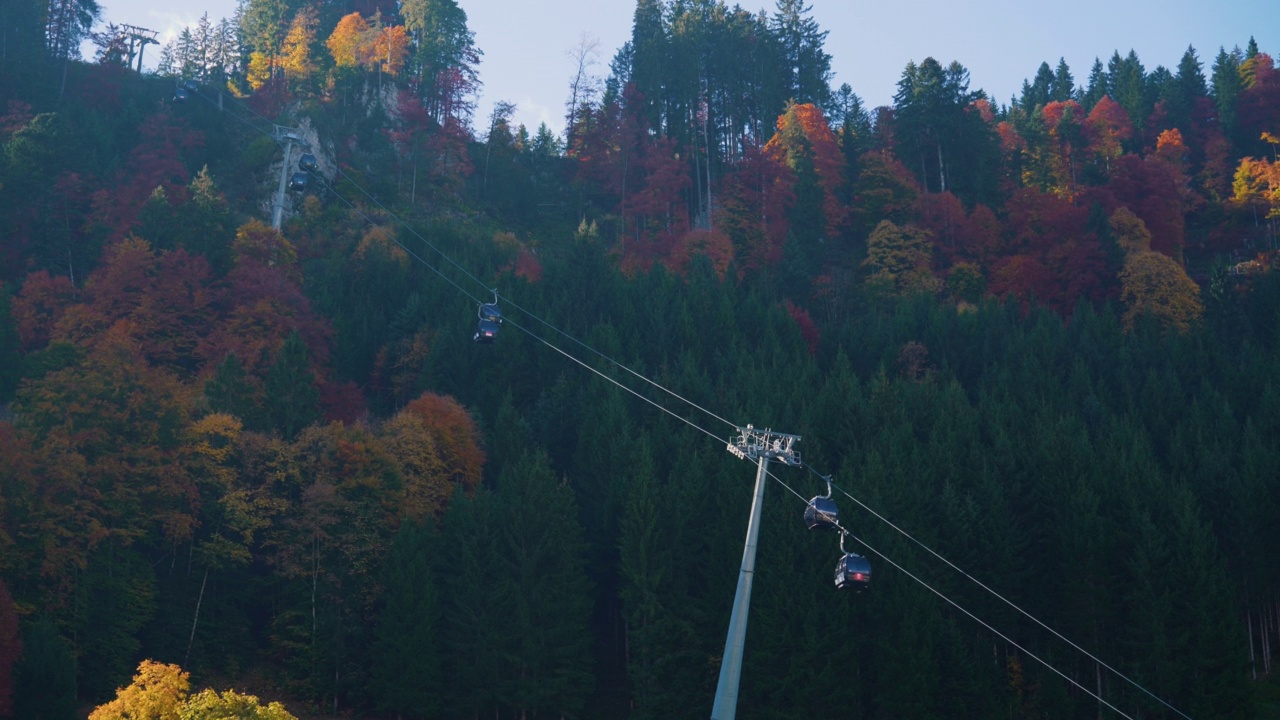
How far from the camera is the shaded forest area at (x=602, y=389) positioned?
1766 inches

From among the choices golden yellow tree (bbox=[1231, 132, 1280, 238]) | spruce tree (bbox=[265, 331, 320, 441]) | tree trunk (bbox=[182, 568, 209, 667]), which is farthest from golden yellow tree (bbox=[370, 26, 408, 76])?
golden yellow tree (bbox=[1231, 132, 1280, 238])

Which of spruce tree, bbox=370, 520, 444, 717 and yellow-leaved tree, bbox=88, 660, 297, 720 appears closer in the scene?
yellow-leaved tree, bbox=88, 660, 297, 720

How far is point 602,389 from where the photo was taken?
58.4 m

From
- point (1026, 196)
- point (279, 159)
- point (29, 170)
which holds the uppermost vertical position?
point (1026, 196)

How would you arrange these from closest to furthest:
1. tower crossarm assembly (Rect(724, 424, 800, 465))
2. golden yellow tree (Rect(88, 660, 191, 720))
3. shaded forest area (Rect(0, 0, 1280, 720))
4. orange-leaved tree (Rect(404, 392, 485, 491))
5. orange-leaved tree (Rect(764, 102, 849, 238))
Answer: tower crossarm assembly (Rect(724, 424, 800, 465)), golden yellow tree (Rect(88, 660, 191, 720)), shaded forest area (Rect(0, 0, 1280, 720)), orange-leaved tree (Rect(404, 392, 485, 491)), orange-leaved tree (Rect(764, 102, 849, 238))

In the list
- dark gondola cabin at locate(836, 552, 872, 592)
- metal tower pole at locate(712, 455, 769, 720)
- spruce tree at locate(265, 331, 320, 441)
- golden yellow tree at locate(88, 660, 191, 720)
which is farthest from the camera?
spruce tree at locate(265, 331, 320, 441)

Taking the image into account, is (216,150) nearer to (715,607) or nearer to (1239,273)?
(715,607)

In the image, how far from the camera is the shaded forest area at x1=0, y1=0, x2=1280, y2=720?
44844 mm

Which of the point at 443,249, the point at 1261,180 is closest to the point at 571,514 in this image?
the point at 443,249

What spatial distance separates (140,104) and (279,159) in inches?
469

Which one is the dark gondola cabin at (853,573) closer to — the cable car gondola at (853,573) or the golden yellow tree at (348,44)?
the cable car gondola at (853,573)

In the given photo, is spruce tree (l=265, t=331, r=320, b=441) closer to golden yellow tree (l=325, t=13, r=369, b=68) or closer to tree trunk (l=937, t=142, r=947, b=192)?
golden yellow tree (l=325, t=13, r=369, b=68)

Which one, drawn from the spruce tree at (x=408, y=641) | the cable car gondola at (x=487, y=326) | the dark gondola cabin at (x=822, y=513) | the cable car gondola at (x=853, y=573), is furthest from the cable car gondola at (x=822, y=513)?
the spruce tree at (x=408, y=641)

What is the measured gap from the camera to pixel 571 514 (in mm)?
50469
